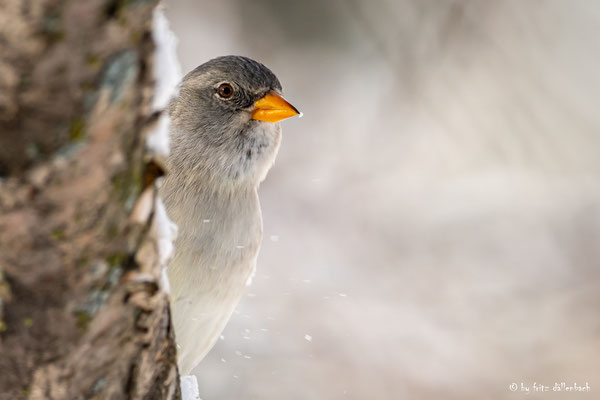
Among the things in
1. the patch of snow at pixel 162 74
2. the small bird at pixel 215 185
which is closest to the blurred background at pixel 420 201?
the small bird at pixel 215 185

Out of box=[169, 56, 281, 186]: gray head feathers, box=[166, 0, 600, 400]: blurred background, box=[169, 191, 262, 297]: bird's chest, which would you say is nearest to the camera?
box=[169, 191, 262, 297]: bird's chest

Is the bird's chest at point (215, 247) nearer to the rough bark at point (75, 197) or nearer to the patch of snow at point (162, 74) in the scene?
the rough bark at point (75, 197)

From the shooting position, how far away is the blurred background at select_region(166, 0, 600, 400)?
4625 mm

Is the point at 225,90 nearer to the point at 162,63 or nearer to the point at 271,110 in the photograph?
the point at 271,110

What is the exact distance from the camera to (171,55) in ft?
3.07

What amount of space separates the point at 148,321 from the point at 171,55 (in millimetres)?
421

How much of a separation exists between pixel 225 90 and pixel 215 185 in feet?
1.52

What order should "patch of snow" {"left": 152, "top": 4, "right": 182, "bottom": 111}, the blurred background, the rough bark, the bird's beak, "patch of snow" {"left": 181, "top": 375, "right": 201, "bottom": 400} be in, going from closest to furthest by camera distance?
the rough bark → "patch of snow" {"left": 152, "top": 4, "right": 182, "bottom": 111} → "patch of snow" {"left": 181, "top": 375, "right": 201, "bottom": 400} → the bird's beak → the blurred background

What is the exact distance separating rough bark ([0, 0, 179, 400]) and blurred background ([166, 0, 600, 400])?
3.45 metres

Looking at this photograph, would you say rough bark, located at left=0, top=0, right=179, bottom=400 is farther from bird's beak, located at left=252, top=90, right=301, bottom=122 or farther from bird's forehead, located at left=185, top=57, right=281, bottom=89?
bird's forehead, located at left=185, top=57, right=281, bottom=89

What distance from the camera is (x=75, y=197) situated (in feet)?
A: 2.86

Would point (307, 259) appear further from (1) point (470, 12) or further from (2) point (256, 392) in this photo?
(1) point (470, 12)

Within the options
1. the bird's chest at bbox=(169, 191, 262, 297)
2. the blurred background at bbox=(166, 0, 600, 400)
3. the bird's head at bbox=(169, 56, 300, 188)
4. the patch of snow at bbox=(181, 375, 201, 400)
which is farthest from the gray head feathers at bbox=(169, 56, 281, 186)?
the blurred background at bbox=(166, 0, 600, 400)

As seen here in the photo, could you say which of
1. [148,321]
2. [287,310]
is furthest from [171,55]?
[287,310]
